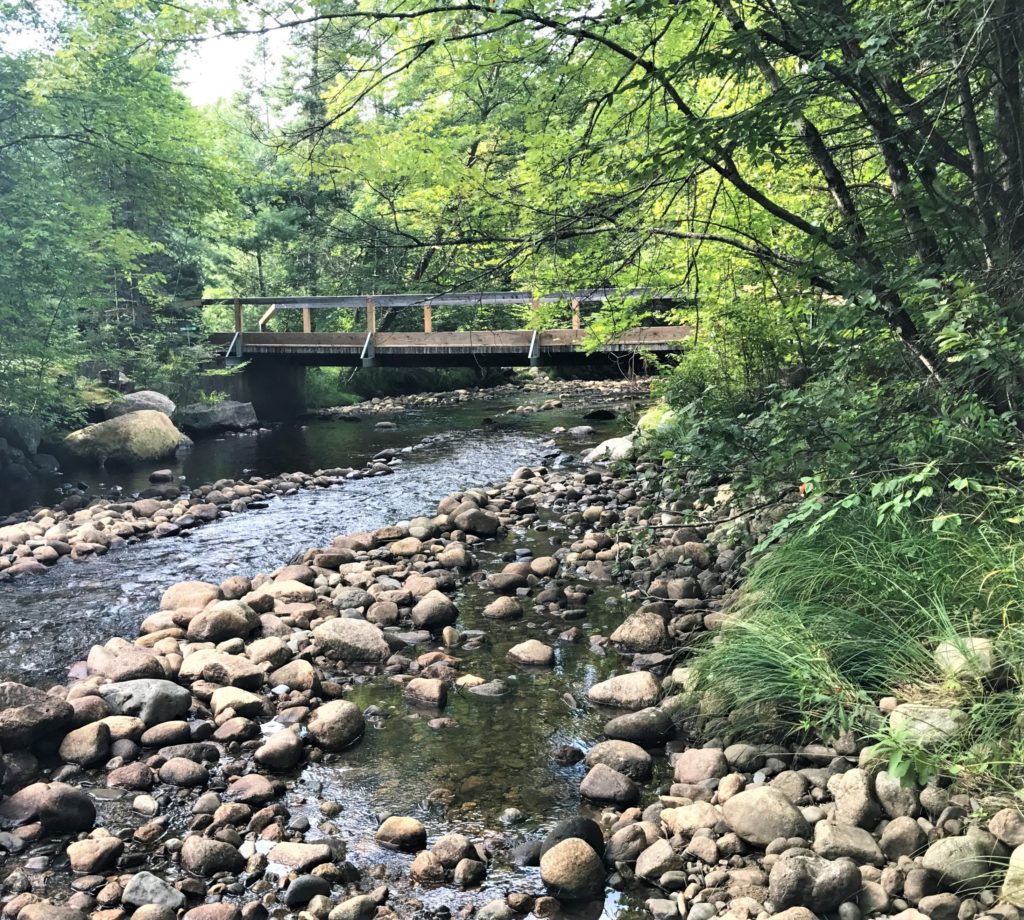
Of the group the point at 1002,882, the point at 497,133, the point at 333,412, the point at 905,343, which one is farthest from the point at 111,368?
the point at 1002,882

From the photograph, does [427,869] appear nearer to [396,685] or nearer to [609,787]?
[609,787]

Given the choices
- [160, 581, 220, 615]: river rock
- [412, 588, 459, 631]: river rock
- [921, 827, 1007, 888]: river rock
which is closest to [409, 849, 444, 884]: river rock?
[921, 827, 1007, 888]: river rock

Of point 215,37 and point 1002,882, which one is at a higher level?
point 215,37

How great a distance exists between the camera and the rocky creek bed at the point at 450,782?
8.98 feet

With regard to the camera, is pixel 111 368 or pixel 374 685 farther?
pixel 111 368

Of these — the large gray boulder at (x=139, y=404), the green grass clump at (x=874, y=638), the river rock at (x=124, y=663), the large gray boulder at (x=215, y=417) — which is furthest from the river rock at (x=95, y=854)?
the large gray boulder at (x=215, y=417)

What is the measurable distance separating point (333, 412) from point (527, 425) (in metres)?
5.81

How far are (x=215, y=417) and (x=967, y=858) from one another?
15.7 metres

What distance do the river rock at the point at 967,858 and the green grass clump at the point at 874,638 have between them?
9.2 inches

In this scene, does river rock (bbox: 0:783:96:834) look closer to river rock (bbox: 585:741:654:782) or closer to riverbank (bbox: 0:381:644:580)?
river rock (bbox: 585:741:654:782)

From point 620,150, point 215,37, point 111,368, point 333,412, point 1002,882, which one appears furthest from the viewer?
point 333,412

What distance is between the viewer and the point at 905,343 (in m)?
3.60

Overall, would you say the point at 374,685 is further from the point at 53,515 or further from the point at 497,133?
the point at 53,515

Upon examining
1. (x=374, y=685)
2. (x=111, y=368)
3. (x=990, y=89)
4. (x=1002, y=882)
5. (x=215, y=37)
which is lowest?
(x=374, y=685)
